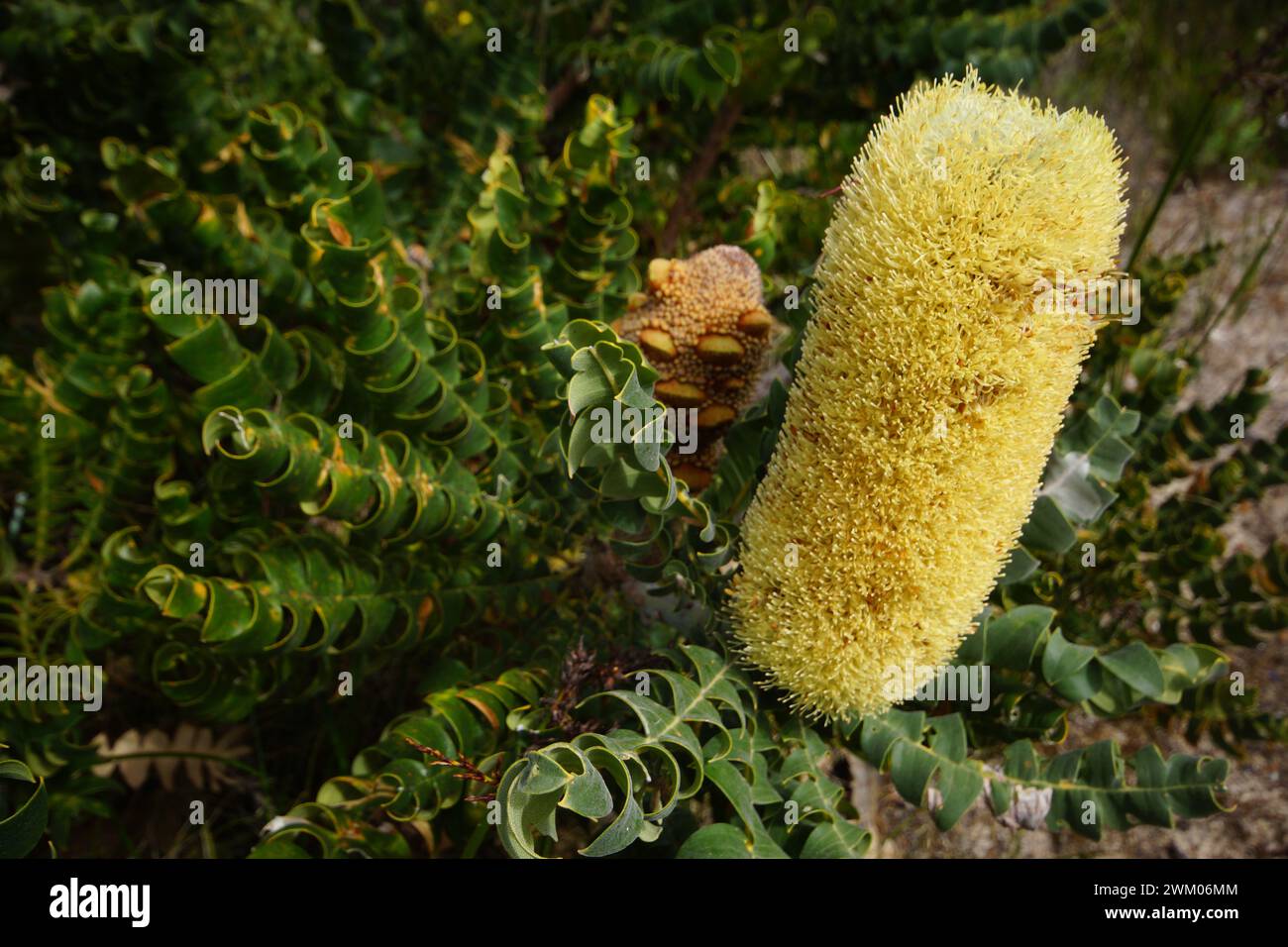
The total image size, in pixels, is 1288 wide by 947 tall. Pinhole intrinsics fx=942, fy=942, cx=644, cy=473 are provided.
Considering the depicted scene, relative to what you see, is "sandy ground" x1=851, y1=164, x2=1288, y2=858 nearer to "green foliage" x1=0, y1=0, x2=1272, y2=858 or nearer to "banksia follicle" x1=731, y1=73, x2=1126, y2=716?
"green foliage" x1=0, y1=0, x2=1272, y2=858

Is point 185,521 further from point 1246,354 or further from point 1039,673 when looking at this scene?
point 1246,354

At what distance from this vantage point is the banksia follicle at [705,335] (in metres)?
1.85

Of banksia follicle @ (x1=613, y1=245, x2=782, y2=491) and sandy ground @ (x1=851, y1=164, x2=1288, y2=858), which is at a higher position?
banksia follicle @ (x1=613, y1=245, x2=782, y2=491)

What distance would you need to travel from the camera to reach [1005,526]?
150 cm

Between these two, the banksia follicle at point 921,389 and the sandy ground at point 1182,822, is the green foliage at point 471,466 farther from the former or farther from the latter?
the sandy ground at point 1182,822

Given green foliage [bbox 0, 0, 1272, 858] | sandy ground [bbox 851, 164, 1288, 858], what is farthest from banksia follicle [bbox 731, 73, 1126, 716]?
sandy ground [bbox 851, 164, 1288, 858]

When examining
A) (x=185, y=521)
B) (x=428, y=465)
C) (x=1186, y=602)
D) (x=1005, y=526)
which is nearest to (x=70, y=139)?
(x=185, y=521)

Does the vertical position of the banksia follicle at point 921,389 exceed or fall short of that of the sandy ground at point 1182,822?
it exceeds it

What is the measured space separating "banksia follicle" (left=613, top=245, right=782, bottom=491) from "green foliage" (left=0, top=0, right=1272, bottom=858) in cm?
9

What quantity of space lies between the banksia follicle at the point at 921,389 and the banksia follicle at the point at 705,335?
35 cm

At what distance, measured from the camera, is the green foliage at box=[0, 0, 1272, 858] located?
5.19ft

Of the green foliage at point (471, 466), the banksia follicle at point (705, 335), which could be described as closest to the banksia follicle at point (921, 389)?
the green foliage at point (471, 466)

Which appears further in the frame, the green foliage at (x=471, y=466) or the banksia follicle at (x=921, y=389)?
the green foliage at (x=471, y=466)
